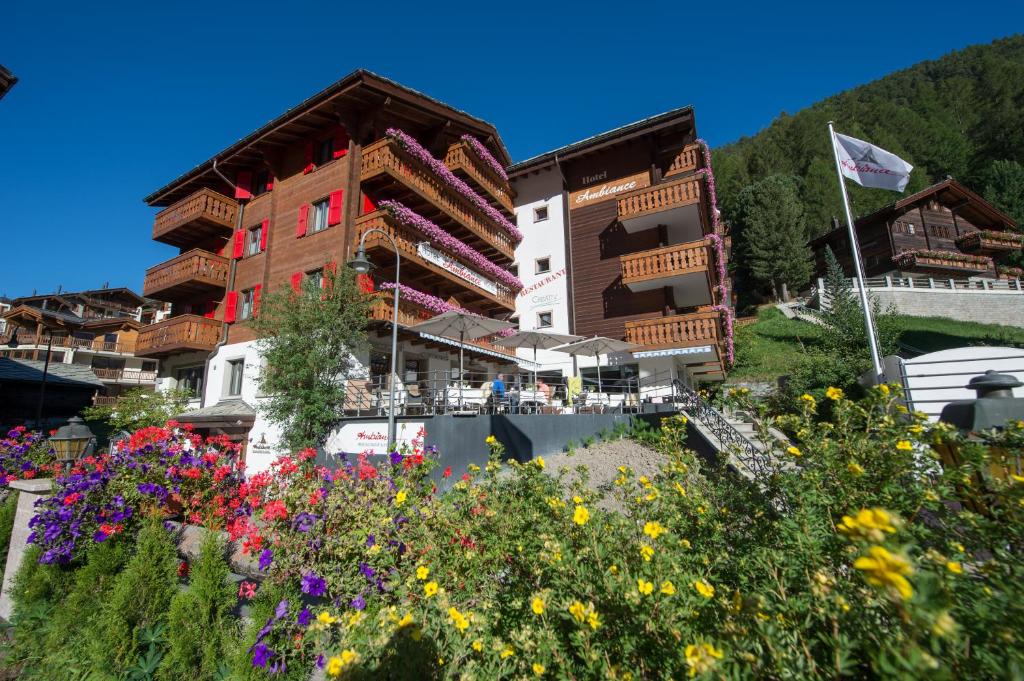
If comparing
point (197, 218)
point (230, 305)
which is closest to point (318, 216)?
point (230, 305)

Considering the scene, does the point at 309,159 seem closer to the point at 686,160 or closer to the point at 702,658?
the point at 686,160

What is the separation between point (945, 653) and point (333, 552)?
353 cm

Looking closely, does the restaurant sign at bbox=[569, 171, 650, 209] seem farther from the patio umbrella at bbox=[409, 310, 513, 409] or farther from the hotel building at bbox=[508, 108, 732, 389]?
the patio umbrella at bbox=[409, 310, 513, 409]

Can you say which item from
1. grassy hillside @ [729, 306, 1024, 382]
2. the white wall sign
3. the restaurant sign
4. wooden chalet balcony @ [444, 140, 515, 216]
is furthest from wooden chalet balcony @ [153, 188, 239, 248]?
grassy hillside @ [729, 306, 1024, 382]

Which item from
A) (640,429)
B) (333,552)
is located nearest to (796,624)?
(333,552)

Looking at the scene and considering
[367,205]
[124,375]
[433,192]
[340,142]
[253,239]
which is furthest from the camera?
[124,375]

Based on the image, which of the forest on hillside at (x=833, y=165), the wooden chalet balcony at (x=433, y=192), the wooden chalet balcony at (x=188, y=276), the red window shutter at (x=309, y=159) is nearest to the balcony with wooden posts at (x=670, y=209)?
the wooden chalet balcony at (x=433, y=192)

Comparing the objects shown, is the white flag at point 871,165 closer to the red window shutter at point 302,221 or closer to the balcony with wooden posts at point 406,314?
the balcony with wooden posts at point 406,314

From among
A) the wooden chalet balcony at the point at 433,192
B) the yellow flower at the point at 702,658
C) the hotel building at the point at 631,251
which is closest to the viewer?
the yellow flower at the point at 702,658

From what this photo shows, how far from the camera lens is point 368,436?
1229 cm

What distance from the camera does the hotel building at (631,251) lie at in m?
18.0

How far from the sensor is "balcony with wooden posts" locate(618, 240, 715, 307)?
1766 cm

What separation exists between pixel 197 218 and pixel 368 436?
52.4ft

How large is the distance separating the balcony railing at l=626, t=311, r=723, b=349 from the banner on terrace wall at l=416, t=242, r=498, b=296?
701 cm
